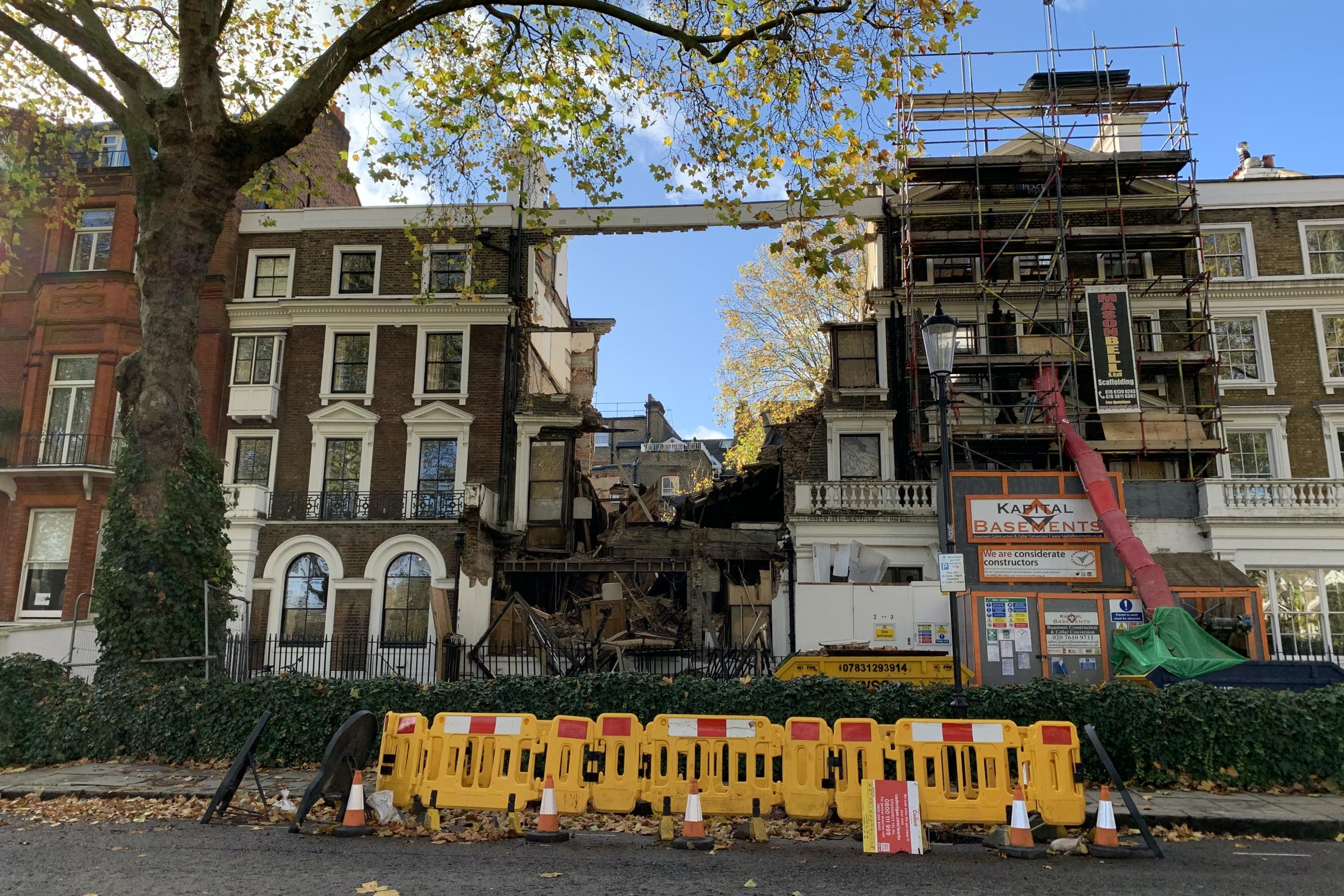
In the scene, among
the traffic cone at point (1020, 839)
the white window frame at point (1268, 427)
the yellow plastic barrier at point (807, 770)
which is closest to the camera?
the traffic cone at point (1020, 839)

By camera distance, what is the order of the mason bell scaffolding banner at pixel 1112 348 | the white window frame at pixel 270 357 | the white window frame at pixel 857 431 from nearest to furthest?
the mason bell scaffolding banner at pixel 1112 348
the white window frame at pixel 857 431
the white window frame at pixel 270 357

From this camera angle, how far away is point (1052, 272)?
25.2 meters

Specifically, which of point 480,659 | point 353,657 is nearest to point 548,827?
point 480,659

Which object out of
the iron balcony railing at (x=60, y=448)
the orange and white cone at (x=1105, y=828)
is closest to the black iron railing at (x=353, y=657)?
the iron balcony railing at (x=60, y=448)

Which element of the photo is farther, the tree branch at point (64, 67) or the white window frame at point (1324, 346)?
the white window frame at point (1324, 346)

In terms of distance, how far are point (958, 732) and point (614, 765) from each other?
130 inches

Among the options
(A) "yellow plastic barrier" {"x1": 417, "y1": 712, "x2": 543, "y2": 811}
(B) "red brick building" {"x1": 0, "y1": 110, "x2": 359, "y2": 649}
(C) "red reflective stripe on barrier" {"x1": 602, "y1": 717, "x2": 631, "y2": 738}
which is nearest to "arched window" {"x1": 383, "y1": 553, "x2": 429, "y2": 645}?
(B) "red brick building" {"x1": 0, "y1": 110, "x2": 359, "y2": 649}

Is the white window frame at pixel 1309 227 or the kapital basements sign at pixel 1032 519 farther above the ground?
the white window frame at pixel 1309 227

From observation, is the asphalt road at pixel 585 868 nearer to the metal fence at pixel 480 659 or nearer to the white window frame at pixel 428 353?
the metal fence at pixel 480 659

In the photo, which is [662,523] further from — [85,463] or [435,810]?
[435,810]

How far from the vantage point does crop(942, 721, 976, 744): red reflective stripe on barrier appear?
8.24 metres

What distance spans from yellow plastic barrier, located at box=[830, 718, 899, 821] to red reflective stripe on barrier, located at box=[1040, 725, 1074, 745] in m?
1.42

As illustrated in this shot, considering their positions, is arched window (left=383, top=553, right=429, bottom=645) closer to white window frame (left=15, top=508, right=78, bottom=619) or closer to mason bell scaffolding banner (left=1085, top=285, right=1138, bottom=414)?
white window frame (left=15, top=508, right=78, bottom=619)

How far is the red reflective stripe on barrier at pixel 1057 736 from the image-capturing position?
8258 millimetres
